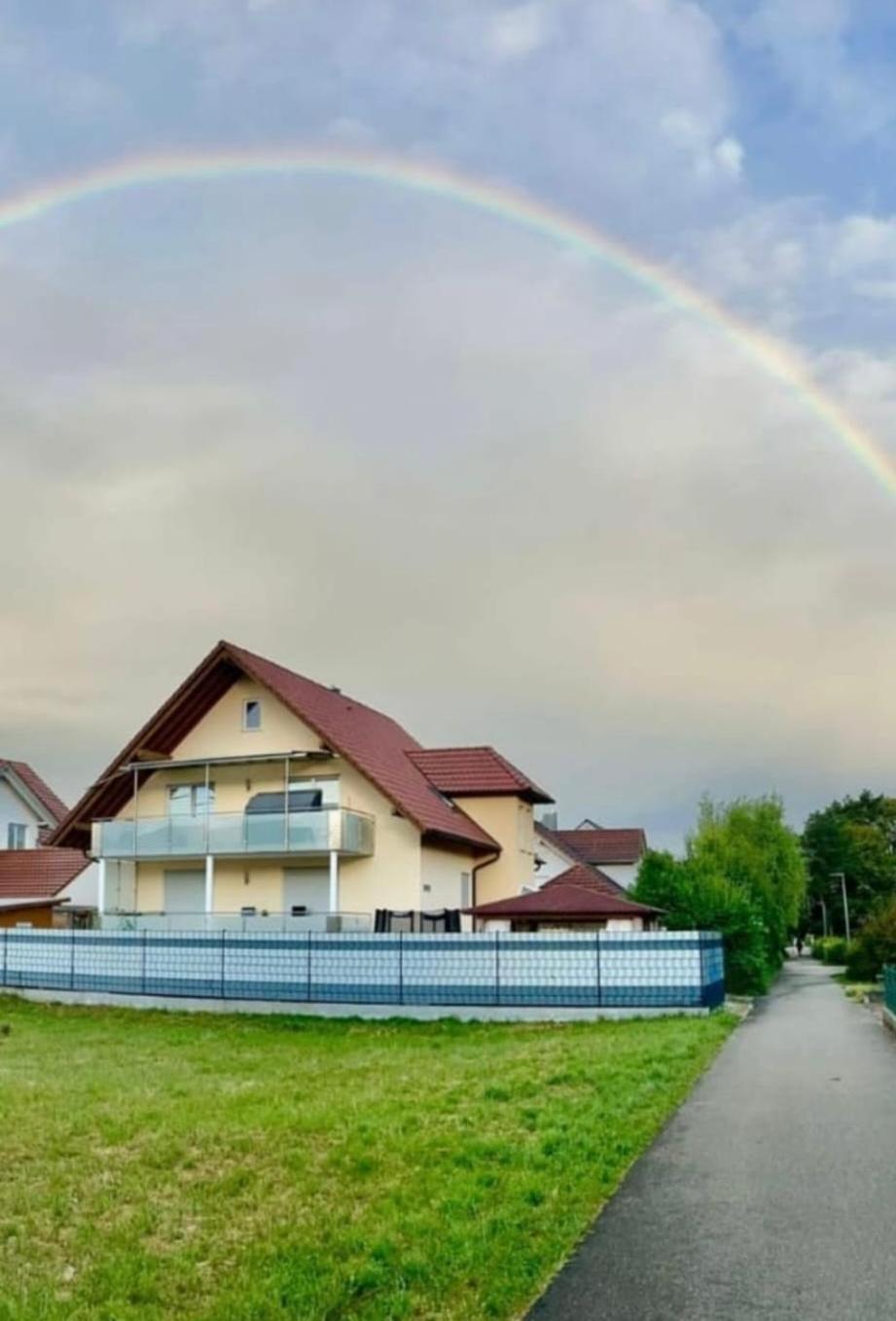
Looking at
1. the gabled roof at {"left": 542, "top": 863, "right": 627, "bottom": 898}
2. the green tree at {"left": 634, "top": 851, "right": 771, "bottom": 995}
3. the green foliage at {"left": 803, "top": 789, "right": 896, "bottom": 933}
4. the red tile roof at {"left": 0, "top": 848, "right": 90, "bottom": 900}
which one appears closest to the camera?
the green tree at {"left": 634, "top": 851, "right": 771, "bottom": 995}

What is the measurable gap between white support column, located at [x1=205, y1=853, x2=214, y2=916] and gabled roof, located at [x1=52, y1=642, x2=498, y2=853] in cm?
355

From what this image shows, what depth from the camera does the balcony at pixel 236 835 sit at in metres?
33.9

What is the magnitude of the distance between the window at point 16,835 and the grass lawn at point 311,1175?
3640 cm

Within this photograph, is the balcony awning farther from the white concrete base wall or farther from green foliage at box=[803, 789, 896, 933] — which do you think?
green foliage at box=[803, 789, 896, 933]

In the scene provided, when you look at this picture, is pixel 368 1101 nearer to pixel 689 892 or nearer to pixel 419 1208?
pixel 419 1208

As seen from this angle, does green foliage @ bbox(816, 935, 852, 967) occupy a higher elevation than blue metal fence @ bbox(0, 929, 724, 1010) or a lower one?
lower

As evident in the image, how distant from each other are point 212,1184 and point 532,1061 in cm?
835

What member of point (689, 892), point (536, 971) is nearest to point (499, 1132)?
point (536, 971)

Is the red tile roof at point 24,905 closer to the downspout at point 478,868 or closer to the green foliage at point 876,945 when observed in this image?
the downspout at point 478,868

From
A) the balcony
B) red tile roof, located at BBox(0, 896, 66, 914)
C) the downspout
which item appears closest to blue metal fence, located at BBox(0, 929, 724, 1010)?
the balcony

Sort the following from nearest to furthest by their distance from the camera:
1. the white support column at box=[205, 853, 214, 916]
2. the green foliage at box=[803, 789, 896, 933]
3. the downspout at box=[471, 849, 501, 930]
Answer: the white support column at box=[205, 853, 214, 916]
the downspout at box=[471, 849, 501, 930]
the green foliage at box=[803, 789, 896, 933]

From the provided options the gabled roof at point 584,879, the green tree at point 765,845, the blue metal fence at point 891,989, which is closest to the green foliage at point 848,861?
the green tree at point 765,845

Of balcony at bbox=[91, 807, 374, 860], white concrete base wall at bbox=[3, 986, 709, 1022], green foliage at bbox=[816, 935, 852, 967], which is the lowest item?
green foliage at bbox=[816, 935, 852, 967]

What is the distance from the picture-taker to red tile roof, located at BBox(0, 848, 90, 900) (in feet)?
153
